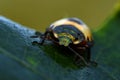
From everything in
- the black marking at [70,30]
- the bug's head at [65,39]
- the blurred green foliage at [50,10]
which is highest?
the blurred green foliage at [50,10]

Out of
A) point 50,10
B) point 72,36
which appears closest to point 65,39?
point 72,36

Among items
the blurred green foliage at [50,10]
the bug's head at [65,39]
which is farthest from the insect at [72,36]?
the blurred green foliage at [50,10]

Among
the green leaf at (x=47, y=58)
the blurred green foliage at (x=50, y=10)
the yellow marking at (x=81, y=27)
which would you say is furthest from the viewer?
the blurred green foliage at (x=50, y=10)

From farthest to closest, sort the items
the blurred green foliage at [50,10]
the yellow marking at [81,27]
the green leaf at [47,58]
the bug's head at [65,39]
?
the blurred green foliage at [50,10]
the yellow marking at [81,27]
the bug's head at [65,39]
the green leaf at [47,58]

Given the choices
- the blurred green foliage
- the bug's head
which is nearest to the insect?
the bug's head

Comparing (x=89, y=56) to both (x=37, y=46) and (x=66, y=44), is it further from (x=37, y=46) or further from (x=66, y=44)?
(x=37, y=46)

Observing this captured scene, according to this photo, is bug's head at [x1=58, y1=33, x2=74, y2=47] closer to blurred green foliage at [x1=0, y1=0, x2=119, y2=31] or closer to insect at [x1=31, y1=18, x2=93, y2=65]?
insect at [x1=31, y1=18, x2=93, y2=65]

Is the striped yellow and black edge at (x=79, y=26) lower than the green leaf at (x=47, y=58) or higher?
higher

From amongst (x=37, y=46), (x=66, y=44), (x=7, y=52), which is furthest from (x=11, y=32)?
(x=66, y=44)

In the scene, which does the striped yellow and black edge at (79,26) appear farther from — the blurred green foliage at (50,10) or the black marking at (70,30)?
the blurred green foliage at (50,10)
